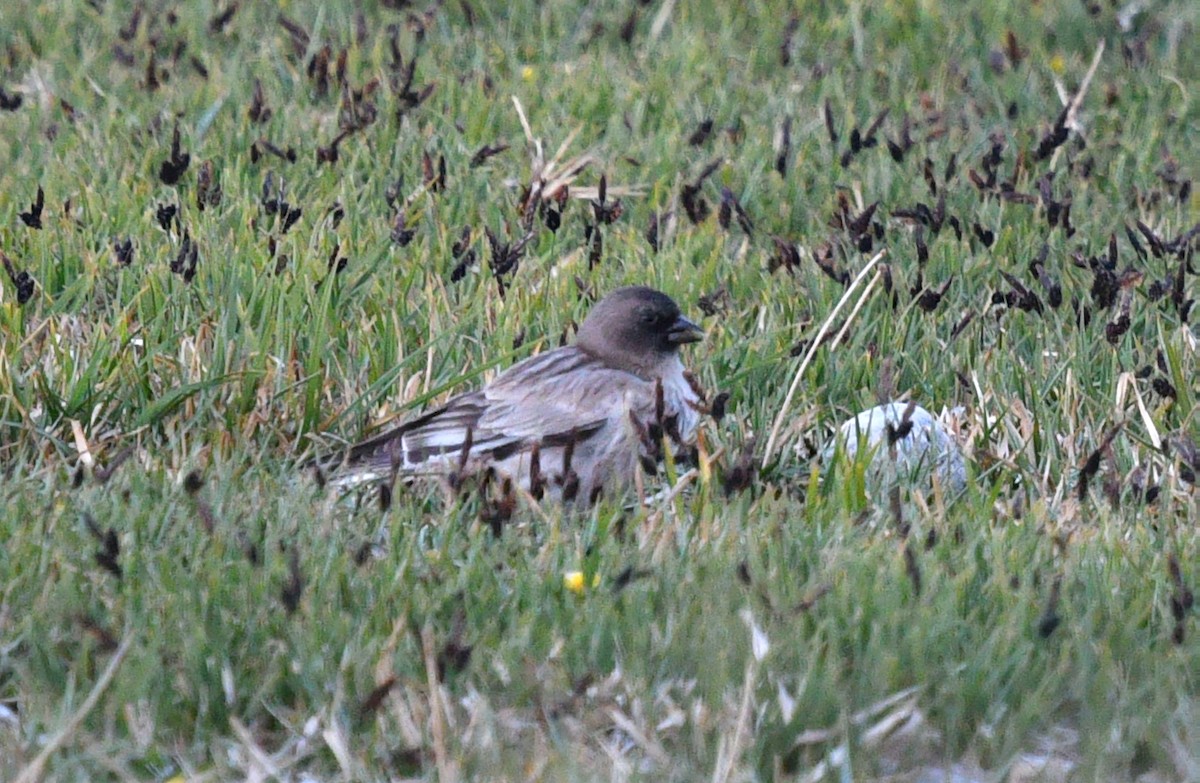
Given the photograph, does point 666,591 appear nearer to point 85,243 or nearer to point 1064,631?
point 1064,631

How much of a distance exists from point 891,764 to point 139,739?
4.03 ft

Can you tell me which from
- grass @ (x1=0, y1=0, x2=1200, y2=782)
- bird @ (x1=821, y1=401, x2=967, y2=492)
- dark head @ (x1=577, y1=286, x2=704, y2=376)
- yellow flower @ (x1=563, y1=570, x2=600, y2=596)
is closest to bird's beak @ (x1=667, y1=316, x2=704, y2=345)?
dark head @ (x1=577, y1=286, x2=704, y2=376)

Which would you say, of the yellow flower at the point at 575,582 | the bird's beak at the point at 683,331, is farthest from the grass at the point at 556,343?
the bird's beak at the point at 683,331

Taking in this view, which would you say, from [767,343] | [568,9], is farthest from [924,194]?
[568,9]

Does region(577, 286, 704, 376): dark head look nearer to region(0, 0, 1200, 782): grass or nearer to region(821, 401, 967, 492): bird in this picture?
region(0, 0, 1200, 782): grass

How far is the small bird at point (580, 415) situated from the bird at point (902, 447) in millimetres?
399

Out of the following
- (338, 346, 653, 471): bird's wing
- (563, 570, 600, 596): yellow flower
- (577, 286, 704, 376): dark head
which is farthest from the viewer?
(577, 286, 704, 376): dark head

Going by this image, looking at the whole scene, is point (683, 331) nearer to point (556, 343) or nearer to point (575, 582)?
point (556, 343)

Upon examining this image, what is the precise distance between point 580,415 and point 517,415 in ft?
0.56

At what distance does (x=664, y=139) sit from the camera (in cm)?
729

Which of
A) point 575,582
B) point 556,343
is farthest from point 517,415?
point 575,582

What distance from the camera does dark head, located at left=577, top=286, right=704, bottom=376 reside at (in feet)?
16.9

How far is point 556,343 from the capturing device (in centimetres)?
554

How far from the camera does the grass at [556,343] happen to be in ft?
10.6
